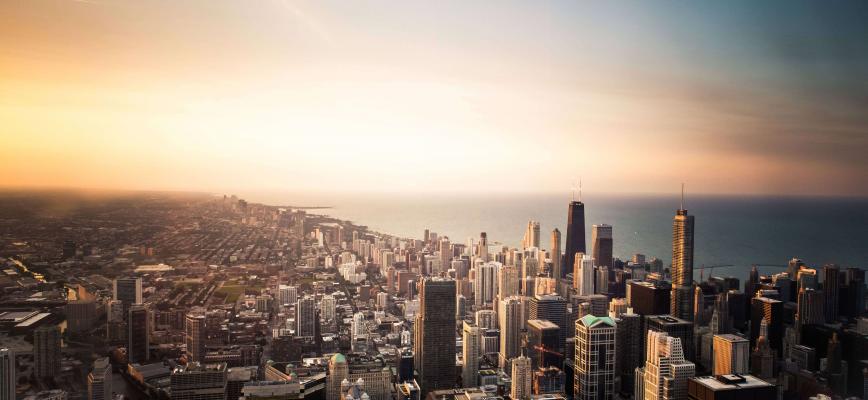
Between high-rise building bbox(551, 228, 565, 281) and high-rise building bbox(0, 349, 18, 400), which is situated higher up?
high-rise building bbox(551, 228, 565, 281)

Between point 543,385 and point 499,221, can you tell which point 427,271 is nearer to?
point 499,221

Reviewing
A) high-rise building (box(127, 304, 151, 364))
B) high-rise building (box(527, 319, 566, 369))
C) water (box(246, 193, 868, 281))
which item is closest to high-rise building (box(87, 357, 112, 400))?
high-rise building (box(127, 304, 151, 364))

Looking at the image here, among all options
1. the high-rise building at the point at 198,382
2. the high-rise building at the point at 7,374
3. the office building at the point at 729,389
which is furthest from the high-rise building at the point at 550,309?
the high-rise building at the point at 7,374

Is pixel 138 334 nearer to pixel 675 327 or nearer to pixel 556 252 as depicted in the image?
pixel 675 327

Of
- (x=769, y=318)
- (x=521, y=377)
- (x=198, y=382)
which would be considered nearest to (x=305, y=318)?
(x=198, y=382)

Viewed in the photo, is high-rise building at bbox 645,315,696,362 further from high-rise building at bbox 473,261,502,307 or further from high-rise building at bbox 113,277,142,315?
high-rise building at bbox 113,277,142,315

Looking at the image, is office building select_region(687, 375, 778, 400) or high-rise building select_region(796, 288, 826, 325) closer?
office building select_region(687, 375, 778, 400)
